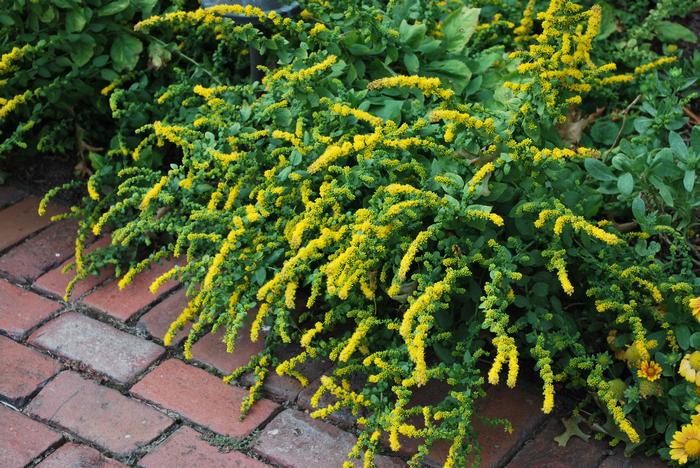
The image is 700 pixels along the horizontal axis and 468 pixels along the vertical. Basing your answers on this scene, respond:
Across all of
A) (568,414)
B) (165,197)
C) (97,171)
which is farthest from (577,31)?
(97,171)

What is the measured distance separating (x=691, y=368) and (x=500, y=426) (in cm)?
46

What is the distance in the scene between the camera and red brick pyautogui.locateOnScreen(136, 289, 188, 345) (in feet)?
8.05

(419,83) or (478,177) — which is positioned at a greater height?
(419,83)

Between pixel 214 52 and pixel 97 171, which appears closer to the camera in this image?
pixel 97 171

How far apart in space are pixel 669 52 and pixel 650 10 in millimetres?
239

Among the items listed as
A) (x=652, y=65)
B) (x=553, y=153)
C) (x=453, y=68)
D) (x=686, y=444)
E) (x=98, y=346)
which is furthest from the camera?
(x=652, y=65)

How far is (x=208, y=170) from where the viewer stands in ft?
8.36

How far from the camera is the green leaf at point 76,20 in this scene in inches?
108

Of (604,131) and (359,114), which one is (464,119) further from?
(604,131)

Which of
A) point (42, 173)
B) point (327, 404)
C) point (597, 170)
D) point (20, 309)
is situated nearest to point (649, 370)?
point (597, 170)

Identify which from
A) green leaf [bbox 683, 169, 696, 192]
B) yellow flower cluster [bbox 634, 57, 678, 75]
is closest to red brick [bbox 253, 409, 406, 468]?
green leaf [bbox 683, 169, 696, 192]

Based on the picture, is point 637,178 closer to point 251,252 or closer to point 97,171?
point 251,252

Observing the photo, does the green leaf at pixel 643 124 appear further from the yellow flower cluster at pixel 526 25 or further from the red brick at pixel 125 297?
the red brick at pixel 125 297

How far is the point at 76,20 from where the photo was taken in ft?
9.07
